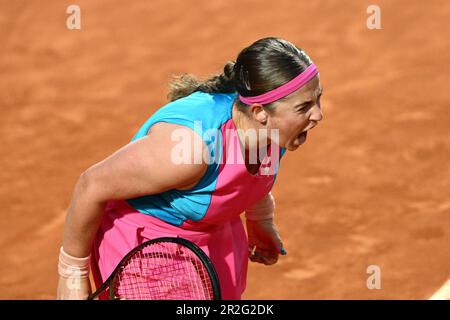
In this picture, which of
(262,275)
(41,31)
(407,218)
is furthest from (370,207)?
(41,31)

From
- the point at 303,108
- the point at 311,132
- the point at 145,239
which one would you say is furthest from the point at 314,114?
the point at 311,132

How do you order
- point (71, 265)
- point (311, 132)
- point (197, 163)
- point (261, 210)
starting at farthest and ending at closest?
point (311, 132)
point (261, 210)
point (71, 265)
point (197, 163)

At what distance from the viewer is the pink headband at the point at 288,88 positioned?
2816 millimetres

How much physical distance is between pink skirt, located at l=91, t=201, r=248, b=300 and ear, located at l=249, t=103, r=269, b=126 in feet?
1.48

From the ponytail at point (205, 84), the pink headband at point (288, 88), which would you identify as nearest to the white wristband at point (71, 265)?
the ponytail at point (205, 84)

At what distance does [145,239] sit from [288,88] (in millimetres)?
705

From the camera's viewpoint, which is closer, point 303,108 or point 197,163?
point 197,163

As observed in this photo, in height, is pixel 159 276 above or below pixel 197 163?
below

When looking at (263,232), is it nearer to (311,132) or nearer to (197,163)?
(197,163)

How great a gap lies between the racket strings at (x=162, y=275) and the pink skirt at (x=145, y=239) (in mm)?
60

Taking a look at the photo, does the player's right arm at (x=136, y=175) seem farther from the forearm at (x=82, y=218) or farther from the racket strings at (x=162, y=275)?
the racket strings at (x=162, y=275)

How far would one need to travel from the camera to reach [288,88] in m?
2.81

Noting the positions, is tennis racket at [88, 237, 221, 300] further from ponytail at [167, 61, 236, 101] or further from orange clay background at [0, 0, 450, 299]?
orange clay background at [0, 0, 450, 299]

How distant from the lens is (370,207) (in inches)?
215
